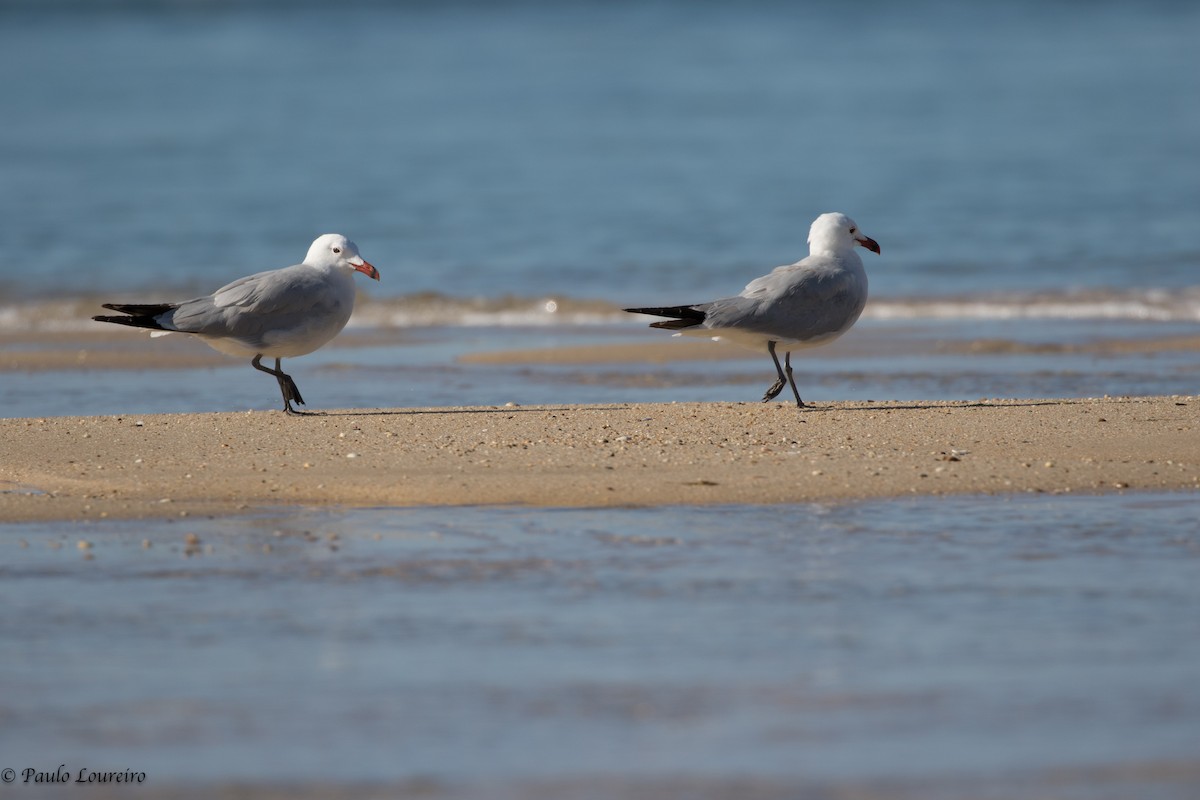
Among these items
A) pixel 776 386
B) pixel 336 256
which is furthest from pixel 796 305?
pixel 336 256

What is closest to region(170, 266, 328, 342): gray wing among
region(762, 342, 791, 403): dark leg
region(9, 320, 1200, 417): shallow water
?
region(9, 320, 1200, 417): shallow water

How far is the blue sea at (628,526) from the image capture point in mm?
4355

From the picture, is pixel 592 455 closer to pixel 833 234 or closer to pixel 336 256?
pixel 336 256

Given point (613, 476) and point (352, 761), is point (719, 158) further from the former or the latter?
point (352, 761)

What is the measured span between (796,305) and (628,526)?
3182mm

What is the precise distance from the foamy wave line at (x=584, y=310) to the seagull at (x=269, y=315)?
568 cm

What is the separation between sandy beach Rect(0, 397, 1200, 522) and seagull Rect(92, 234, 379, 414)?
15.3 inches

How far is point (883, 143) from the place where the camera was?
30312 millimetres

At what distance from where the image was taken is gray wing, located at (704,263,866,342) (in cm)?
925

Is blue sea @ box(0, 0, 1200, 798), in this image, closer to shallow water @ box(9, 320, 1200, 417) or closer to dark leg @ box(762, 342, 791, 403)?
shallow water @ box(9, 320, 1200, 417)

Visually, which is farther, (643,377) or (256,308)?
(643,377)

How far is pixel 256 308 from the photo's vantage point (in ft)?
29.7

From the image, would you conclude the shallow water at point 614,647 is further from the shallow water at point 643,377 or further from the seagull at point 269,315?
the shallow water at point 643,377

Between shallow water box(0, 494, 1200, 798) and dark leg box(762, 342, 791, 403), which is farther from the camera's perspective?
dark leg box(762, 342, 791, 403)
